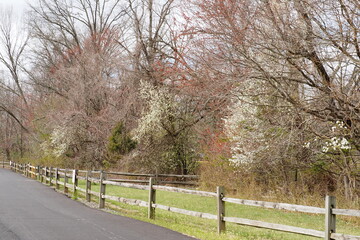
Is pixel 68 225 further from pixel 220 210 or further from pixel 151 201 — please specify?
pixel 220 210

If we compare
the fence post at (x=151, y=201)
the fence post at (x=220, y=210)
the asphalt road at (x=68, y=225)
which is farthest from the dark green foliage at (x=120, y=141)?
the fence post at (x=220, y=210)

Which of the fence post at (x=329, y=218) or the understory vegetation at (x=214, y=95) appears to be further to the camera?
the understory vegetation at (x=214, y=95)

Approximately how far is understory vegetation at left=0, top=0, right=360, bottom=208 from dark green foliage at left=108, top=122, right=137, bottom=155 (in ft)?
0.25

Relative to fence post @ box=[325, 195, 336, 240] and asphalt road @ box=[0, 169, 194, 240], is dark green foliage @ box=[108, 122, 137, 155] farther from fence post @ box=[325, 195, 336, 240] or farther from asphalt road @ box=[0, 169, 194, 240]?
fence post @ box=[325, 195, 336, 240]

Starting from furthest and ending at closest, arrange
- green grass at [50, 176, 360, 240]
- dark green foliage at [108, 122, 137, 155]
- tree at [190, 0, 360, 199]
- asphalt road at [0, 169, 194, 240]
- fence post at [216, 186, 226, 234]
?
dark green foliage at [108, 122, 137, 155] < tree at [190, 0, 360, 199] < green grass at [50, 176, 360, 240] < fence post at [216, 186, 226, 234] < asphalt road at [0, 169, 194, 240]

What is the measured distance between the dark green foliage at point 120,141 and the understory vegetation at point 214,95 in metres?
0.08

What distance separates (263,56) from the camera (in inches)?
506

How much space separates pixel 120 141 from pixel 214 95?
54.9ft

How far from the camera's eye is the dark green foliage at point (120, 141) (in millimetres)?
28750

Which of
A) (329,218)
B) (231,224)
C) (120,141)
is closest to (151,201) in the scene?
(231,224)

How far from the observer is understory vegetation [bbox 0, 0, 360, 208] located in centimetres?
1161

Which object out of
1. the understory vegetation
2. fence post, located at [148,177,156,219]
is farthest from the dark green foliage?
fence post, located at [148,177,156,219]

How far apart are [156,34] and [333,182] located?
57.0 ft

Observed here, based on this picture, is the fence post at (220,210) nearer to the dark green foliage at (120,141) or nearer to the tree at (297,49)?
the tree at (297,49)
